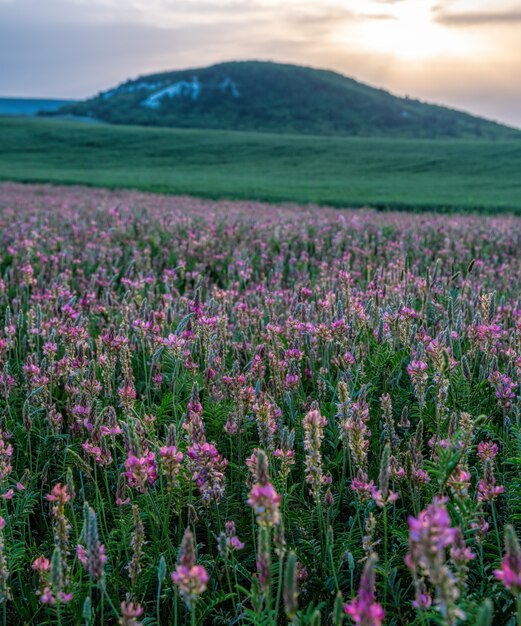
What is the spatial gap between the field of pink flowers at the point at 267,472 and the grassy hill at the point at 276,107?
117m

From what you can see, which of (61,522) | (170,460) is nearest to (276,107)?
(170,460)

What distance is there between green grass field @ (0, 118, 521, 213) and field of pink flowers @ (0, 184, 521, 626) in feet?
78.0

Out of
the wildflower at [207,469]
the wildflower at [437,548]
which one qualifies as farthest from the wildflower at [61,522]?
the wildflower at [437,548]

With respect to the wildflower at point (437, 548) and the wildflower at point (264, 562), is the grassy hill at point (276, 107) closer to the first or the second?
the wildflower at point (264, 562)

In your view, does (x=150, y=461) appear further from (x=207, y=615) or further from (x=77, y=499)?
(x=77, y=499)

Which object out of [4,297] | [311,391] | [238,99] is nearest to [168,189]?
[4,297]

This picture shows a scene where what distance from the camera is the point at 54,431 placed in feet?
10.2

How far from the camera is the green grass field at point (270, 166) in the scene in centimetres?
3162

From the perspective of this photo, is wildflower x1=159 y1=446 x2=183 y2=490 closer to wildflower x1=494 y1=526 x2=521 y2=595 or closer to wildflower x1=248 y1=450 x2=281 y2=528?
wildflower x1=248 y1=450 x2=281 y2=528

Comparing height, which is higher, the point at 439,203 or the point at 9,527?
the point at 439,203

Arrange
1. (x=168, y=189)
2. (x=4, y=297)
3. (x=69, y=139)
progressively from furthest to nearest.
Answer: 1. (x=69, y=139)
2. (x=168, y=189)
3. (x=4, y=297)

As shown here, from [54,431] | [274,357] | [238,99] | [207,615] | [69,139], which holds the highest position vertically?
[238,99]

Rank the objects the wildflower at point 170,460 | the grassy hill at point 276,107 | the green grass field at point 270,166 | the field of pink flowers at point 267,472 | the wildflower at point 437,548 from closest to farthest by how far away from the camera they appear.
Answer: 1. the wildflower at point 437,548
2. the field of pink flowers at point 267,472
3. the wildflower at point 170,460
4. the green grass field at point 270,166
5. the grassy hill at point 276,107

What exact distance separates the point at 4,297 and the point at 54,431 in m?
3.11
